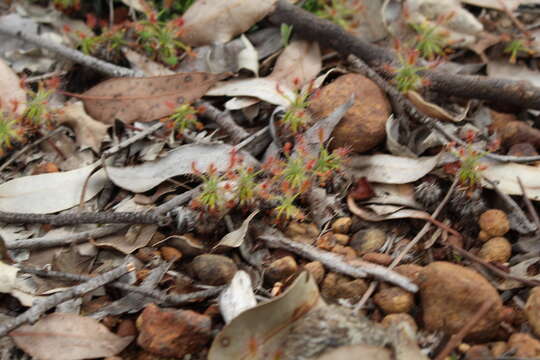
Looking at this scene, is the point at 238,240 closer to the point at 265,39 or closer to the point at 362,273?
the point at 362,273

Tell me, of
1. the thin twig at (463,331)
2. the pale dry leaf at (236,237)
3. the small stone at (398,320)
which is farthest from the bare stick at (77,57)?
the thin twig at (463,331)

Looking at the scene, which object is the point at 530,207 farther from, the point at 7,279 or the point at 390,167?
the point at 7,279

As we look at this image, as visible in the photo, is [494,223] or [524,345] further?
[494,223]

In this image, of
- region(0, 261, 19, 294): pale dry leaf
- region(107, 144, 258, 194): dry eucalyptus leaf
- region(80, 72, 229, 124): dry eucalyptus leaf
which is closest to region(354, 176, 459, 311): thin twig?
region(107, 144, 258, 194): dry eucalyptus leaf

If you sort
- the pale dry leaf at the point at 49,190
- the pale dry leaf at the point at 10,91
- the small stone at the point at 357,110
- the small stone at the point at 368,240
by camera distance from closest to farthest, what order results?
the small stone at the point at 368,240
the pale dry leaf at the point at 49,190
the small stone at the point at 357,110
the pale dry leaf at the point at 10,91

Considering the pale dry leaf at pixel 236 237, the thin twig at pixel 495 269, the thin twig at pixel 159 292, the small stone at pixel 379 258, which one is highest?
the thin twig at pixel 495 269

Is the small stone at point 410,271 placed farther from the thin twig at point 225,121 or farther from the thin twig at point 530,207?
the thin twig at point 225,121

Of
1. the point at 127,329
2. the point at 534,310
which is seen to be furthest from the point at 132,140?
the point at 534,310
